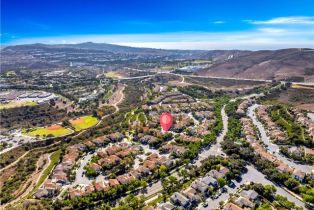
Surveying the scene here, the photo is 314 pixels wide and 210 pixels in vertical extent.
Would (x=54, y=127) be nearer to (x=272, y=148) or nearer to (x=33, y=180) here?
(x=33, y=180)

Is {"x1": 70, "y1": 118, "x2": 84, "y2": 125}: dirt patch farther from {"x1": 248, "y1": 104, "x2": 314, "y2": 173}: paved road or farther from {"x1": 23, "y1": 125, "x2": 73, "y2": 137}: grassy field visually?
{"x1": 248, "y1": 104, "x2": 314, "y2": 173}: paved road

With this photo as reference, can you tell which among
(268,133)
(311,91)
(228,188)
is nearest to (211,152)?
(228,188)

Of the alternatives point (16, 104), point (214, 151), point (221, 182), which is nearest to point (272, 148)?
point (214, 151)

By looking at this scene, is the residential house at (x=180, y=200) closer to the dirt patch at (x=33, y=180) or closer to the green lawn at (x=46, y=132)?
the dirt patch at (x=33, y=180)

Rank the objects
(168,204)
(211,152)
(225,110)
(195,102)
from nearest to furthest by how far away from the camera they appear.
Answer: (168,204), (211,152), (225,110), (195,102)

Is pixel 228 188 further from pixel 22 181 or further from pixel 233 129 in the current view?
pixel 22 181

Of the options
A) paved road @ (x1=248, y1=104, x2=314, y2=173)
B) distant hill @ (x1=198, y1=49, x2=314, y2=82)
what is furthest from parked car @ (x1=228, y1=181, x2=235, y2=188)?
distant hill @ (x1=198, y1=49, x2=314, y2=82)
